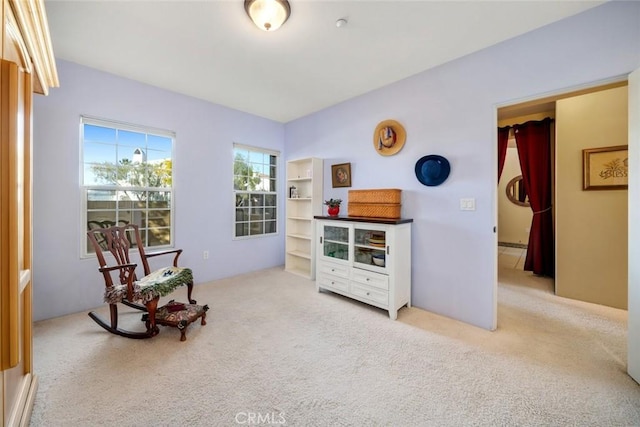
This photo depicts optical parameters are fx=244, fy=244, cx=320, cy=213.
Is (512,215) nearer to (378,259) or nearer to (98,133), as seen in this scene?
(378,259)

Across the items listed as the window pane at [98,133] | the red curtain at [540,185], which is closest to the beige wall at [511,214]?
the red curtain at [540,185]

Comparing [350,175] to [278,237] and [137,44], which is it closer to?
[278,237]

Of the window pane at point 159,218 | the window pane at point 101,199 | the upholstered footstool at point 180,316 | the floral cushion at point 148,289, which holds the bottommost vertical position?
the upholstered footstool at point 180,316

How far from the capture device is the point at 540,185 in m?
3.62

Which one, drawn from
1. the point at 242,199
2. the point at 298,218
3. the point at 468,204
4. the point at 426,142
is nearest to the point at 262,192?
the point at 242,199

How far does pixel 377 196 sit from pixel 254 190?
2187 mm

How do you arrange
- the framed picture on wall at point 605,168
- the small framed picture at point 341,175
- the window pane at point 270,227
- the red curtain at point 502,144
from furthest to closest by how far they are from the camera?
the window pane at point 270,227 → the red curtain at point 502,144 → the small framed picture at point 341,175 → the framed picture on wall at point 605,168

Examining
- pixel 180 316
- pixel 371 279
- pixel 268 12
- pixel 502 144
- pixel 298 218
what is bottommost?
pixel 180 316

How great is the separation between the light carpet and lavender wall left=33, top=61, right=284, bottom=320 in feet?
1.51

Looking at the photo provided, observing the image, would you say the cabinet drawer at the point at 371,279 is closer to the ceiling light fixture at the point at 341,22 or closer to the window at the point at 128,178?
the ceiling light fixture at the point at 341,22

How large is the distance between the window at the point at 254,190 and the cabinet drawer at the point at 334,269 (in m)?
1.56

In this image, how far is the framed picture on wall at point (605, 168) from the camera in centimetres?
261

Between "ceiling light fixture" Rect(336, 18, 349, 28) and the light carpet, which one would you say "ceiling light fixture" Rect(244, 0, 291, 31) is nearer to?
"ceiling light fixture" Rect(336, 18, 349, 28)

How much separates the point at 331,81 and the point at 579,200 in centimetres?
321
